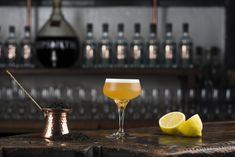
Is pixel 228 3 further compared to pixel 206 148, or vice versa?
pixel 228 3

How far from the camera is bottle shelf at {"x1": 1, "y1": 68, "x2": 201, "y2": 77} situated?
160 inches

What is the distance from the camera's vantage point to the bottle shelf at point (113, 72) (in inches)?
160

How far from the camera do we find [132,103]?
13.5 ft

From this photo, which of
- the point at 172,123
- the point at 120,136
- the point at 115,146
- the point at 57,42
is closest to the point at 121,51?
the point at 57,42

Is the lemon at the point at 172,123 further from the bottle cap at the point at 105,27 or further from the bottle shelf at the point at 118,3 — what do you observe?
the bottle shelf at the point at 118,3

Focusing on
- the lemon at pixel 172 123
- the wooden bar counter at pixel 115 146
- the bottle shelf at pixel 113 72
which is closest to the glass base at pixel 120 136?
the wooden bar counter at pixel 115 146

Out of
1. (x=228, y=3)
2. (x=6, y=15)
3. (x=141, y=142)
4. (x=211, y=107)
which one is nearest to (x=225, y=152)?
(x=141, y=142)

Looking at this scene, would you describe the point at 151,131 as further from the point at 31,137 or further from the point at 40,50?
the point at 40,50

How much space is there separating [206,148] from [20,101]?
2279 millimetres

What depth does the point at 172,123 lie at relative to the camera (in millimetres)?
2332

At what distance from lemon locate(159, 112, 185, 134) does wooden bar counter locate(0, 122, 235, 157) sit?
0.08 meters

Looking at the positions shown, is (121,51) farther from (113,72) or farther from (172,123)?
(172,123)

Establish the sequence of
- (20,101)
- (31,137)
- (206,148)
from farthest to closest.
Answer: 1. (20,101)
2. (31,137)
3. (206,148)

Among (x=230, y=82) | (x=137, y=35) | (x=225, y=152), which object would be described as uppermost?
(x=137, y=35)
